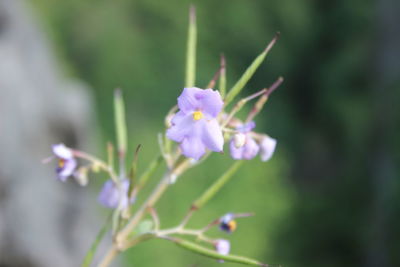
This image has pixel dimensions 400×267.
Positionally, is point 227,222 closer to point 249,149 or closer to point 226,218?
point 226,218

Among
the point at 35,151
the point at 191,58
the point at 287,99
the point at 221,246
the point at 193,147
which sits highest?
the point at 287,99

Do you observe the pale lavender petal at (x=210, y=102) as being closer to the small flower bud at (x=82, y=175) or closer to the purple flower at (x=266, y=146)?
the purple flower at (x=266, y=146)

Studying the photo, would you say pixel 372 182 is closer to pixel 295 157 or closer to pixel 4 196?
pixel 295 157

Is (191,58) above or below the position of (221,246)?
above

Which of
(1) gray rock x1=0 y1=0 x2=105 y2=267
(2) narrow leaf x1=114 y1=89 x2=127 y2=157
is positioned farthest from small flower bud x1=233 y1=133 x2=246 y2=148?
(1) gray rock x1=0 y1=0 x2=105 y2=267

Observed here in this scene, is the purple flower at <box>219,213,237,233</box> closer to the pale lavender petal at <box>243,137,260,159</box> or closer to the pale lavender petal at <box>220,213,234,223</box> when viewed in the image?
the pale lavender petal at <box>220,213,234,223</box>

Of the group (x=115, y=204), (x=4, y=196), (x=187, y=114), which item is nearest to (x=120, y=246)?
(x=115, y=204)

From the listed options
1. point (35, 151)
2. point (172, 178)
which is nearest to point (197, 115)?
point (172, 178)
